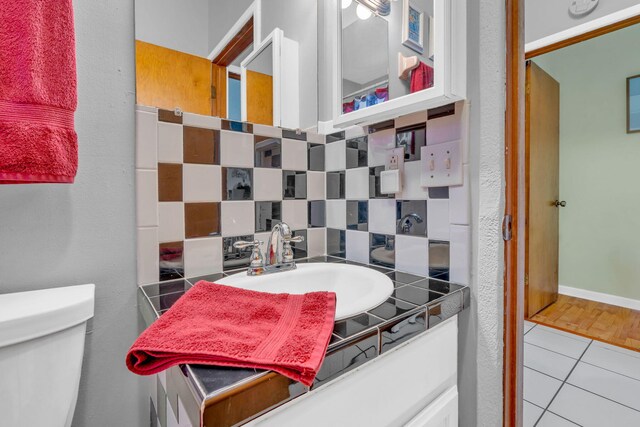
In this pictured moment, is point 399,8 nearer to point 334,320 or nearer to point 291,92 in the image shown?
point 291,92

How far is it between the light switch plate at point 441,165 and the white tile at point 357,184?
0.72ft

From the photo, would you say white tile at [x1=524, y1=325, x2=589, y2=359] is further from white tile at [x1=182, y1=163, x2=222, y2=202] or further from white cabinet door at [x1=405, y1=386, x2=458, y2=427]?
white tile at [x1=182, y1=163, x2=222, y2=202]

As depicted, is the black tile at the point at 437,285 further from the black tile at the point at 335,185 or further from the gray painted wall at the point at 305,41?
the gray painted wall at the point at 305,41

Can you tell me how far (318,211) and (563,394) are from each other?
1442 mm

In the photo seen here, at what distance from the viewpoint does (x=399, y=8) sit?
88cm

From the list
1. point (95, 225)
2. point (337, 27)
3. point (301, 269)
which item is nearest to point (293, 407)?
point (301, 269)

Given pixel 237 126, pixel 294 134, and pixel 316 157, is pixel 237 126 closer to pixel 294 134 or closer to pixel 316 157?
pixel 294 134

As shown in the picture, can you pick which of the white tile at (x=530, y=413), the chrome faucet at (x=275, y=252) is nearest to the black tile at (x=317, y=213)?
the chrome faucet at (x=275, y=252)

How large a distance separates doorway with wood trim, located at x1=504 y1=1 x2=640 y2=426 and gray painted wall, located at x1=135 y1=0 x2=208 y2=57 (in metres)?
0.85

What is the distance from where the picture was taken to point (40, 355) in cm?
56

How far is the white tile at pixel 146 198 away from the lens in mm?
796

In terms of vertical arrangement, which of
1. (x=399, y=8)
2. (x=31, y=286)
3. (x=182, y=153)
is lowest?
(x=31, y=286)

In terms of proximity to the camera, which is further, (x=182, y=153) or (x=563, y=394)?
(x=563, y=394)

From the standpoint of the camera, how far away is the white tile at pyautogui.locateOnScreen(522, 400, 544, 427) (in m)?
1.26
